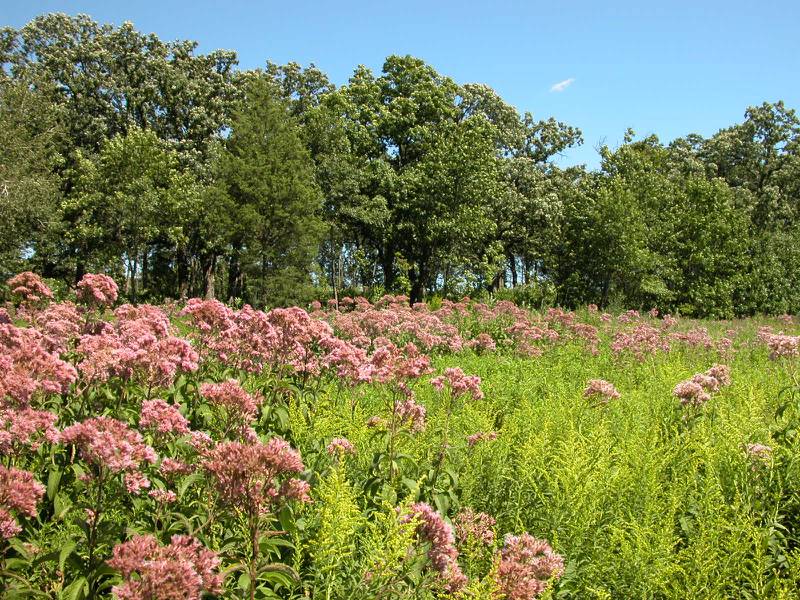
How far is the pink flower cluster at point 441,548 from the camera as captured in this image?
255 cm

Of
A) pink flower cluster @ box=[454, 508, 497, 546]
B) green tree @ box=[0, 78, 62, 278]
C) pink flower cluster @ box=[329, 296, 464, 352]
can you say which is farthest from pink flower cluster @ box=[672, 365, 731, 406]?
green tree @ box=[0, 78, 62, 278]

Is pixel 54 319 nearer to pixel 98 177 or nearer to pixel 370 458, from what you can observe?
pixel 370 458

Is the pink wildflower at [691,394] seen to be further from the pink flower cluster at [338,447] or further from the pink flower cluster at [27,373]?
the pink flower cluster at [27,373]

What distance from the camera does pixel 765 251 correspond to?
33.1m

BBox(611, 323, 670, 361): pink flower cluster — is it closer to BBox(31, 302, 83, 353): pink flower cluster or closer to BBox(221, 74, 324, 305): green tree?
BBox(31, 302, 83, 353): pink flower cluster

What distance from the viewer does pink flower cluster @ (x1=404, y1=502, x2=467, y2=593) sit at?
8.36 ft

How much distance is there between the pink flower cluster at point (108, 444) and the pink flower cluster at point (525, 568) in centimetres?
161

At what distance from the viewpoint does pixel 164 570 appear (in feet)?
5.79

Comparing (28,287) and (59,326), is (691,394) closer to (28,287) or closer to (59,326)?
(59,326)

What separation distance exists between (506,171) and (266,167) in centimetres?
1662

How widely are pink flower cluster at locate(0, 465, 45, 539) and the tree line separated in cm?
2376

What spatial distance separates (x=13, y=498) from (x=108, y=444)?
0.37 meters

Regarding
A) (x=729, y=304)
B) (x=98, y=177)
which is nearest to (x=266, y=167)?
(x=98, y=177)

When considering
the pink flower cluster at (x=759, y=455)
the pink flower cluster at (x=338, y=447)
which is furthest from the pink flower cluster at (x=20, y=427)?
the pink flower cluster at (x=759, y=455)
